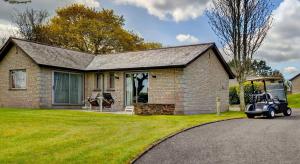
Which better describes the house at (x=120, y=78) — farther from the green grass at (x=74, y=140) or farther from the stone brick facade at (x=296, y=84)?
the stone brick facade at (x=296, y=84)

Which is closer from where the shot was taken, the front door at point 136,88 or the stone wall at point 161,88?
the stone wall at point 161,88

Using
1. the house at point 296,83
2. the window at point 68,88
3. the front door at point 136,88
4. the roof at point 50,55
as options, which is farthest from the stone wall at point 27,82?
the house at point 296,83

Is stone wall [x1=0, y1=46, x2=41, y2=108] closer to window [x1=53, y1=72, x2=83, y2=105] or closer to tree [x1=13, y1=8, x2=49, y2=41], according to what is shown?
window [x1=53, y1=72, x2=83, y2=105]

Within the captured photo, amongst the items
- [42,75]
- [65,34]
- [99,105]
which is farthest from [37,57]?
[65,34]

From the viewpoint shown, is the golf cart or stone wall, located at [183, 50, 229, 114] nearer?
the golf cart

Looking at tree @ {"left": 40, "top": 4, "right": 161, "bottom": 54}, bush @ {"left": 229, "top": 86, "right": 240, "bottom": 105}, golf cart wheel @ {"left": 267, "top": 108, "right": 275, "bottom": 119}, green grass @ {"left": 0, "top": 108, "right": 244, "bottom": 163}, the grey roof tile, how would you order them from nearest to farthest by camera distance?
1. green grass @ {"left": 0, "top": 108, "right": 244, "bottom": 163}
2. golf cart wheel @ {"left": 267, "top": 108, "right": 275, "bottom": 119}
3. the grey roof tile
4. bush @ {"left": 229, "top": 86, "right": 240, "bottom": 105}
5. tree @ {"left": 40, "top": 4, "right": 161, "bottom": 54}

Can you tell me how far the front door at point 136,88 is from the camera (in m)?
25.8

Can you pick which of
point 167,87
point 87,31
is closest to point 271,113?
point 167,87

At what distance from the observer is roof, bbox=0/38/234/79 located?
2475cm

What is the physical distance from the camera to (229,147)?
33.8ft

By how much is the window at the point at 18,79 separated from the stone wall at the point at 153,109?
9439 millimetres

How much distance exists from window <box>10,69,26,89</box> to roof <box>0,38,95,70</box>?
164 centimetres

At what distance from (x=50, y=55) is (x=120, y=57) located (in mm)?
5492

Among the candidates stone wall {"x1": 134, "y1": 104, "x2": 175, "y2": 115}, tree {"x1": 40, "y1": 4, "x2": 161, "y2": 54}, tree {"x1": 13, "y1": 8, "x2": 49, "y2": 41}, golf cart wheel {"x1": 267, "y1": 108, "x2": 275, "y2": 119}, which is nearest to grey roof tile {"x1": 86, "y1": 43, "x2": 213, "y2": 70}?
stone wall {"x1": 134, "y1": 104, "x2": 175, "y2": 115}
